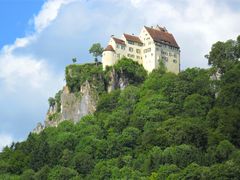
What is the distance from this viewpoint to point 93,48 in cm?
12462

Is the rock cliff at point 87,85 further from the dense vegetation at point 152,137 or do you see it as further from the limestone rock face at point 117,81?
the dense vegetation at point 152,137

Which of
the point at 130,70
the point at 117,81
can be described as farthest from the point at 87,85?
the point at 130,70

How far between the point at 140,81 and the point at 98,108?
32.2 feet

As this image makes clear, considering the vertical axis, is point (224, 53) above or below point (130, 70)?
above

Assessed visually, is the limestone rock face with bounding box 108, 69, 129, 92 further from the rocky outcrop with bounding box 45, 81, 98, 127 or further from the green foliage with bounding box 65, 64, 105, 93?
the rocky outcrop with bounding box 45, 81, 98, 127

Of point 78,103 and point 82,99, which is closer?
point 82,99

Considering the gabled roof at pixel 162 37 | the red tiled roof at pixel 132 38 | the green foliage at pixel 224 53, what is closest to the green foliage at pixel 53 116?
the red tiled roof at pixel 132 38

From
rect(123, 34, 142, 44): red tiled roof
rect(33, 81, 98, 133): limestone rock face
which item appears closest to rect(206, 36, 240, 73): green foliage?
rect(123, 34, 142, 44): red tiled roof

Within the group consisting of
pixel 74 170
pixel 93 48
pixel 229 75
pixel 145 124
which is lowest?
pixel 74 170

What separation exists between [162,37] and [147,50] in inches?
168

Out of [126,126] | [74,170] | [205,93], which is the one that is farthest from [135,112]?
[74,170]

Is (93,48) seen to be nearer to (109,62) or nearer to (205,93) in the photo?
(109,62)

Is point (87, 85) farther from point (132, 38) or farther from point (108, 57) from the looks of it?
point (132, 38)

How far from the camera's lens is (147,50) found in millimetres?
123562
